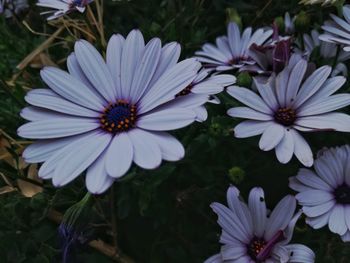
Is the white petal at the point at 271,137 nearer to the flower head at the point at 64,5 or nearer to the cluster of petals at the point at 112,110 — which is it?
the cluster of petals at the point at 112,110

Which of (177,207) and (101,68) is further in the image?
(177,207)

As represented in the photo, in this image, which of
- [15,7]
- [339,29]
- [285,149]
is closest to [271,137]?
[285,149]

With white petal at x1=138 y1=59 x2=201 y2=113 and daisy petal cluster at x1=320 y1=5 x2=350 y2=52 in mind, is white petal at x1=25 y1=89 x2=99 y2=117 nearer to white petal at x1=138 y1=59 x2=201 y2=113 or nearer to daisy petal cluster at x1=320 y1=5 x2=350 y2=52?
white petal at x1=138 y1=59 x2=201 y2=113

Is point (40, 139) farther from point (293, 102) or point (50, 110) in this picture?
point (293, 102)

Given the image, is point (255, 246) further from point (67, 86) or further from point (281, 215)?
point (67, 86)

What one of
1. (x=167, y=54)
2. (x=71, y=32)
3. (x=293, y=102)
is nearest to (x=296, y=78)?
(x=293, y=102)

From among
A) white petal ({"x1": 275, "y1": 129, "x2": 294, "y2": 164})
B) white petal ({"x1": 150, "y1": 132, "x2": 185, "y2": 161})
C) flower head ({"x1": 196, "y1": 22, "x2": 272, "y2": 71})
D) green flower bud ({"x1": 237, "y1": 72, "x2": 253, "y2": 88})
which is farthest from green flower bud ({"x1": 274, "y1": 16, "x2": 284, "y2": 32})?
white petal ({"x1": 150, "y1": 132, "x2": 185, "y2": 161})
